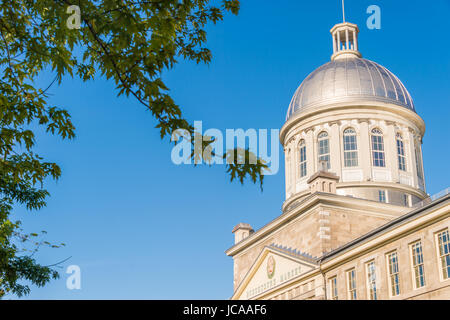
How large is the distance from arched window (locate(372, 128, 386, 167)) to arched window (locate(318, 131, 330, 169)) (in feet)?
11.0

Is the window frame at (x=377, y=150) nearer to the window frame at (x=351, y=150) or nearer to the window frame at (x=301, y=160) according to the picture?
the window frame at (x=351, y=150)

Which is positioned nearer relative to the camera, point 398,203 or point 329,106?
point 398,203

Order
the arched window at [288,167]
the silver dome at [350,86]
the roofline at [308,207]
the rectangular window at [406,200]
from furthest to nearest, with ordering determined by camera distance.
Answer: the arched window at [288,167] → the silver dome at [350,86] → the rectangular window at [406,200] → the roofline at [308,207]

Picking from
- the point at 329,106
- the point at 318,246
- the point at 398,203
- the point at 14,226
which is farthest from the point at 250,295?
the point at 14,226

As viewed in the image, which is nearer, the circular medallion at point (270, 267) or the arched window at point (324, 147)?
the circular medallion at point (270, 267)

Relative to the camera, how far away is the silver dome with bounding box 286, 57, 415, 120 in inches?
1709

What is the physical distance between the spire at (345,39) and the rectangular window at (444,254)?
27668 millimetres

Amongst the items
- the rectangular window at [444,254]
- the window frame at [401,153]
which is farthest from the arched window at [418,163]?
the rectangular window at [444,254]

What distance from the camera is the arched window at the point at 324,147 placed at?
42.3 metres

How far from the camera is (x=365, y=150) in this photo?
41.4 m

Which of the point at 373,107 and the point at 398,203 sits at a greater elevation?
the point at 373,107
